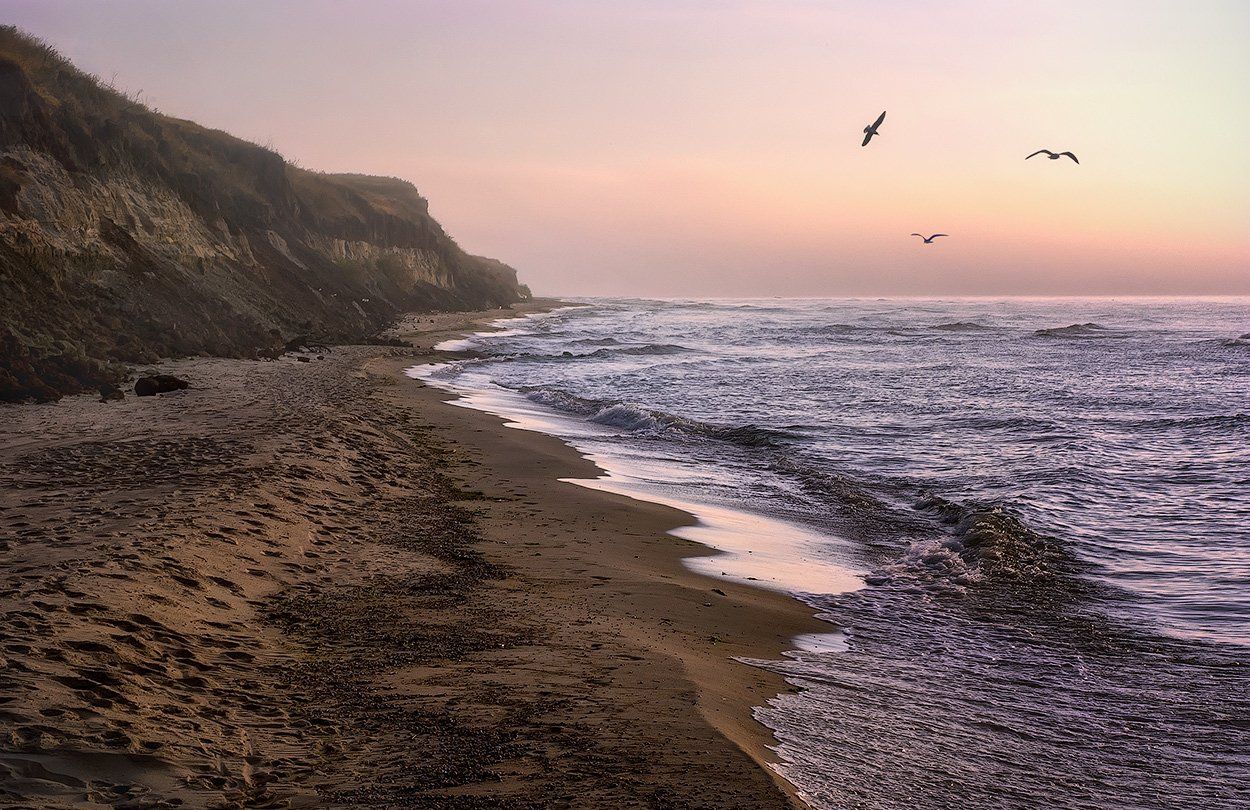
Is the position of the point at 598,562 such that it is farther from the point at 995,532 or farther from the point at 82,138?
the point at 82,138

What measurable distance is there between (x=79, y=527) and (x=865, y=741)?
6.29 meters

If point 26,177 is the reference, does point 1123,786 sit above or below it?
below

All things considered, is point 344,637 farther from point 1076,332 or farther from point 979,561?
point 1076,332

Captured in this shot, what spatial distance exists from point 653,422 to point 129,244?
15400 mm

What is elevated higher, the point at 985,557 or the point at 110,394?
the point at 110,394

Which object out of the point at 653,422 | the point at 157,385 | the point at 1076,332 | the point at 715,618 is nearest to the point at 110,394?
the point at 157,385

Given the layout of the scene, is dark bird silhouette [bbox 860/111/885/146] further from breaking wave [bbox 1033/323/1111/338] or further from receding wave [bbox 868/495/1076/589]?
breaking wave [bbox 1033/323/1111/338]

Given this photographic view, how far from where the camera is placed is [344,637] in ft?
20.2

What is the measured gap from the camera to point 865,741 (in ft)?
17.2

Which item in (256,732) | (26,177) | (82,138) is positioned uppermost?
(82,138)

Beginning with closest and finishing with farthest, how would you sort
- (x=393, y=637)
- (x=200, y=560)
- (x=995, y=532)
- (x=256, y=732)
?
(x=256, y=732) < (x=393, y=637) < (x=200, y=560) < (x=995, y=532)

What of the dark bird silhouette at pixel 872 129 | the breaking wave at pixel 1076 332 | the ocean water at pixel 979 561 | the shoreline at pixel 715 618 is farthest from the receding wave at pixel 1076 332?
the shoreline at pixel 715 618

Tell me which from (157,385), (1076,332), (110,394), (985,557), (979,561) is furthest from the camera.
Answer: (1076,332)

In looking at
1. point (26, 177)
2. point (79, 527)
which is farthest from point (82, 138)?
point (79, 527)
